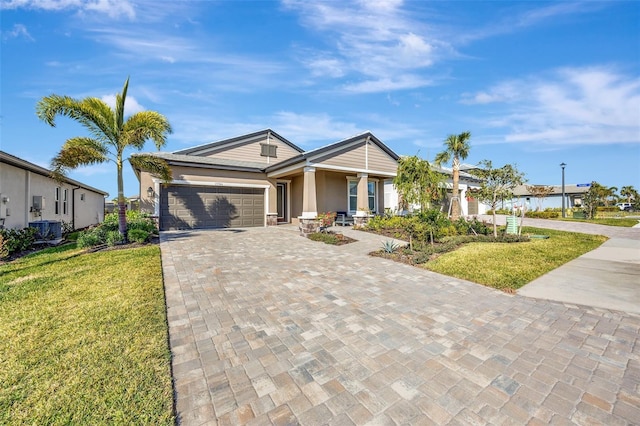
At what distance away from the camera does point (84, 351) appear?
2.90m

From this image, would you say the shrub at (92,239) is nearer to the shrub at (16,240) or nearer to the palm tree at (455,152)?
the shrub at (16,240)

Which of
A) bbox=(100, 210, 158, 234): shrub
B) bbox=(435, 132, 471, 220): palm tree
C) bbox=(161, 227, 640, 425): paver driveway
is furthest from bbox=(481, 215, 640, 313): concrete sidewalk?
bbox=(100, 210, 158, 234): shrub

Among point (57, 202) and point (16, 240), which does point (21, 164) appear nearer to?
point (16, 240)

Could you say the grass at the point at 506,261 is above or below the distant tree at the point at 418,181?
below

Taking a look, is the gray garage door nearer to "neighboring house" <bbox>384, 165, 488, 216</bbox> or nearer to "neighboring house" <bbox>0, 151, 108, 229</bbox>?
"neighboring house" <bbox>0, 151, 108, 229</bbox>

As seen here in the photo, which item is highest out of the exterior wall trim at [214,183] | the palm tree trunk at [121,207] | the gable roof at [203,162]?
the gable roof at [203,162]

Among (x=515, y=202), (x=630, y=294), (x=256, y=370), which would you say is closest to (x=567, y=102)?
(x=515, y=202)

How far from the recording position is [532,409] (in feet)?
7.14

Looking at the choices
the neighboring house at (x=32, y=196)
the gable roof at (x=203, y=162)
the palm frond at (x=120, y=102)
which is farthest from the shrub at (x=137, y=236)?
the neighboring house at (x=32, y=196)

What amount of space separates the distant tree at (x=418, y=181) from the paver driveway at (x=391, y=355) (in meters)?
9.31

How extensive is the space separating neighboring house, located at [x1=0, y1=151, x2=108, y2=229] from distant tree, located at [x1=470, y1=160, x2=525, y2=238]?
17696 millimetres

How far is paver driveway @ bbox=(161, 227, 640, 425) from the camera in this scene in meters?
2.17

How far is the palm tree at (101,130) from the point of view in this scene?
8570 mm

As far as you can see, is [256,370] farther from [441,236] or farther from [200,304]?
[441,236]
